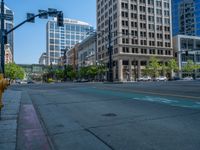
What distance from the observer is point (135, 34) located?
8725cm

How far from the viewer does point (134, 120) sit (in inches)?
296

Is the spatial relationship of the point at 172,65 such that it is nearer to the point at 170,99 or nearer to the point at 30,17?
the point at 30,17

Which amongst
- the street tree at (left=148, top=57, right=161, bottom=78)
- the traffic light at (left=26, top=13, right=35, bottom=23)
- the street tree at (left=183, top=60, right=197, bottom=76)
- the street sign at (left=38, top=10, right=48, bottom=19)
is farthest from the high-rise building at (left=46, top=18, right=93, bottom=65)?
the traffic light at (left=26, top=13, right=35, bottom=23)

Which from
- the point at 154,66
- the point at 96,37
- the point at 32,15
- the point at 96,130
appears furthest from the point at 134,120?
→ the point at 96,37

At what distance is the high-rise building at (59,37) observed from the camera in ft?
614

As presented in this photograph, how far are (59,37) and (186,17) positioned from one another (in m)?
101

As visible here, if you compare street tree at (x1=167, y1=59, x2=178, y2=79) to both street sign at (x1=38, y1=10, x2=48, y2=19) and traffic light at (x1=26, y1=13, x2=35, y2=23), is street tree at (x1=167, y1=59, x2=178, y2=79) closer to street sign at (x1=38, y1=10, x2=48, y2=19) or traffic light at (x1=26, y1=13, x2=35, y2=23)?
street sign at (x1=38, y1=10, x2=48, y2=19)

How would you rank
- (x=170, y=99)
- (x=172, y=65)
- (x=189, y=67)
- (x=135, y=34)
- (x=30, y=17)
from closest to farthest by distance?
(x=170, y=99) < (x=30, y=17) < (x=135, y=34) < (x=172, y=65) < (x=189, y=67)

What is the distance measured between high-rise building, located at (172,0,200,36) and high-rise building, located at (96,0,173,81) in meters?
31.8

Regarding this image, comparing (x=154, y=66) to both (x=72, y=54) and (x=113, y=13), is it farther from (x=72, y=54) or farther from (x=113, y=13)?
(x=72, y=54)

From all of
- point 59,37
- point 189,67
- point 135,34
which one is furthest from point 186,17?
point 59,37

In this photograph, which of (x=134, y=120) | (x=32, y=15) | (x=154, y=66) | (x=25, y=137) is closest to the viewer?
(x=25, y=137)

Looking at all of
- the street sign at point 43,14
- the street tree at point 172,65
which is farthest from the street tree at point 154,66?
the street sign at point 43,14

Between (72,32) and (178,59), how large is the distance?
4505 inches
